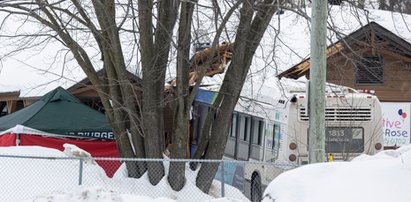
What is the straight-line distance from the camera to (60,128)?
16.9m

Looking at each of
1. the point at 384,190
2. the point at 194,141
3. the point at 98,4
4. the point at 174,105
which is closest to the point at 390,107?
the point at 194,141

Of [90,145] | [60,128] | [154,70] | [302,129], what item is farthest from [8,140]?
[302,129]

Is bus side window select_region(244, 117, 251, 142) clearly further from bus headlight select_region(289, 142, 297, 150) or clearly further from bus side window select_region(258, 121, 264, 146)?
bus headlight select_region(289, 142, 297, 150)

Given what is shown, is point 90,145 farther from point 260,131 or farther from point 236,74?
point 236,74

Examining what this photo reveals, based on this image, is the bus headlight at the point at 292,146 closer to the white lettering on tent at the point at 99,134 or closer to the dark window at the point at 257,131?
the dark window at the point at 257,131

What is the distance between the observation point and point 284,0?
465 inches

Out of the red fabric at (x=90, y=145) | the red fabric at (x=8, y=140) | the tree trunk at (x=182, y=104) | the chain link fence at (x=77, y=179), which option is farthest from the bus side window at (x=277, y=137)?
the red fabric at (x=8, y=140)

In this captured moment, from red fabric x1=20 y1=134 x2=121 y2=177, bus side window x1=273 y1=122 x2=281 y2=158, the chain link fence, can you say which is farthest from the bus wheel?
red fabric x1=20 y1=134 x2=121 y2=177

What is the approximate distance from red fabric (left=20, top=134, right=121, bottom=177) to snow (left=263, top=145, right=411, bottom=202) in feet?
33.7

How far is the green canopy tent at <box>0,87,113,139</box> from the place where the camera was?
16.7 meters

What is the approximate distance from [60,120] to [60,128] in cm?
42

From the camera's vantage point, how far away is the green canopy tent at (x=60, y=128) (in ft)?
54.2

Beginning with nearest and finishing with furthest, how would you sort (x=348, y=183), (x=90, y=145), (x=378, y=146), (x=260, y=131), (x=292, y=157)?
1. (x=348, y=183)
2. (x=292, y=157)
3. (x=378, y=146)
4. (x=260, y=131)
5. (x=90, y=145)

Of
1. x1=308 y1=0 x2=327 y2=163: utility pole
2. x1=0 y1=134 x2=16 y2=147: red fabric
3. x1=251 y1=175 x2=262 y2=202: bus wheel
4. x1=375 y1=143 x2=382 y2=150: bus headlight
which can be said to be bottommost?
x1=251 y1=175 x2=262 y2=202: bus wheel
